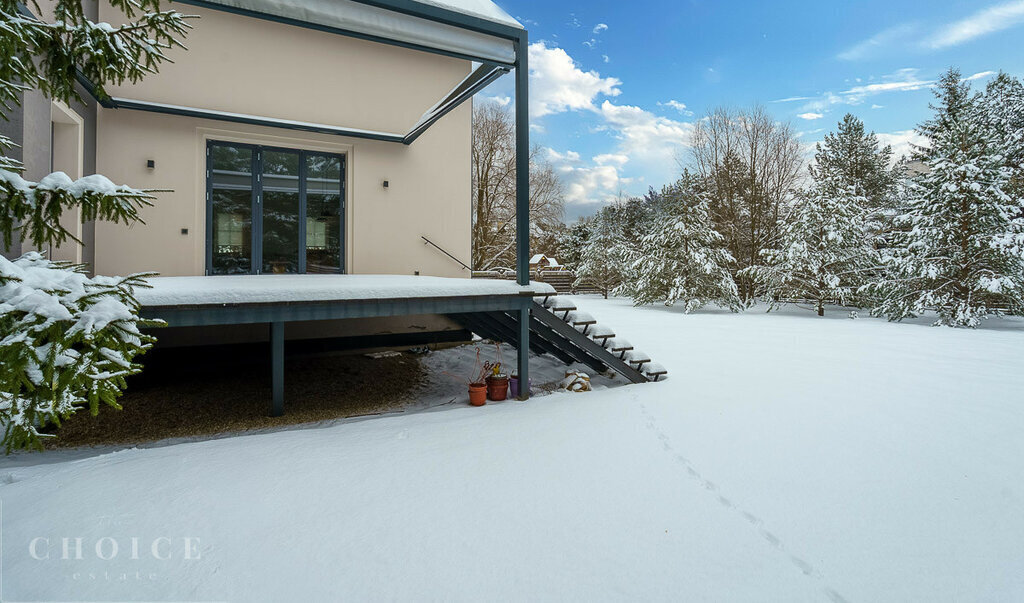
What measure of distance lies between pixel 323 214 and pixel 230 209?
121 cm

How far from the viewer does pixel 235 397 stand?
16.0ft

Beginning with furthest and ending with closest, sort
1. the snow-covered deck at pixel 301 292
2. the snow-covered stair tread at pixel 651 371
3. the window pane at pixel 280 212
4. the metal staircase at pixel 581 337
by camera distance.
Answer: the window pane at pixel 280 212 → the snow-covered stair tread at pixel 651 371 → the metal staircase at pixel 581 337 → the snow-covered deck at pixel 301 292

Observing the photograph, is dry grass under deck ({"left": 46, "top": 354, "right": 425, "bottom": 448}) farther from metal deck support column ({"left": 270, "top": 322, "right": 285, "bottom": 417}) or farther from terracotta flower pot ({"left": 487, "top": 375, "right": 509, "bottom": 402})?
terracotta flower pot ({"left": 487, "top": 375, "right": 509, "bottom": 402})

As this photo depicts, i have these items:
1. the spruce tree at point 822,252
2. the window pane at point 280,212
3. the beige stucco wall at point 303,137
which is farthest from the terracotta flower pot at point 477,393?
the spruce tree at point 822,252

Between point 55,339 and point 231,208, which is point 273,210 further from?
point 55,339

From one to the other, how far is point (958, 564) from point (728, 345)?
6.12 metres

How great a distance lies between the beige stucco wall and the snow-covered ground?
3.83 metres

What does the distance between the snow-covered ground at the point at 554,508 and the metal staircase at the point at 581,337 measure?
94cm

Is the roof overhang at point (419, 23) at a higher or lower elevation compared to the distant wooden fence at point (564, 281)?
higher

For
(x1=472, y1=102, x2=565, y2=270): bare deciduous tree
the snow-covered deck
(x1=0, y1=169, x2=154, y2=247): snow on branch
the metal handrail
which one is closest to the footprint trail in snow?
the snow-covered deck

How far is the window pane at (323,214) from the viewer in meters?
7.15

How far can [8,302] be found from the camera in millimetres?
1644

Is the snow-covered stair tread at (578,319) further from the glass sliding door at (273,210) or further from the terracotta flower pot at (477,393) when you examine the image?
the glass sliding door at (273,210)

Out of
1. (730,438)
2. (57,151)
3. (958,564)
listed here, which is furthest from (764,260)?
(57,151)
